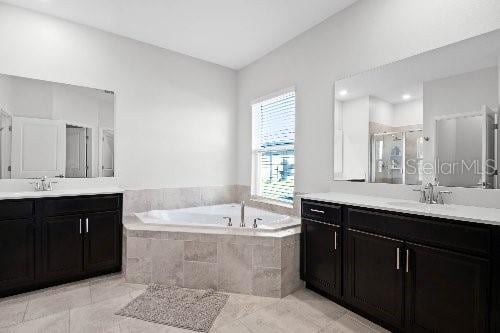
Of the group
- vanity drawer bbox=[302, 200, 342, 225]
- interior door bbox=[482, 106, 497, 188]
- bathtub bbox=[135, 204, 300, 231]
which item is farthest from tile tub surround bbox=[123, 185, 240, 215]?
interior door bbox=[482, 106, 497, 188]

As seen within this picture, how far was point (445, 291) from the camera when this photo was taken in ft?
5.16

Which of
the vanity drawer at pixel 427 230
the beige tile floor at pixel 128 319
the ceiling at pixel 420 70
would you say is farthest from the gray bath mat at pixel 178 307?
the ceiling at pixel 420 70

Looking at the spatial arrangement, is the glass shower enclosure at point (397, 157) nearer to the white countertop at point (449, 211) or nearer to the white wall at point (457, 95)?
the white wall at point (457, 95)

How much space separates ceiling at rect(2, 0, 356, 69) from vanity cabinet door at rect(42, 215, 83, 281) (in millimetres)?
2169

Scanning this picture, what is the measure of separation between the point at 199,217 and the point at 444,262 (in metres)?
2.69

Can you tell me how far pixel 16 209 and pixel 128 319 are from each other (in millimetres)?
1448

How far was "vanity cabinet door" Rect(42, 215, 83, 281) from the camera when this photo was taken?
8.15 feet

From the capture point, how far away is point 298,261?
257 centimetres

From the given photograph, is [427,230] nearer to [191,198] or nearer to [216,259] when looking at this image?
[216,259]

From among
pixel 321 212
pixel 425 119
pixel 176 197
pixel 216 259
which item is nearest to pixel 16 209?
pixel 176 197

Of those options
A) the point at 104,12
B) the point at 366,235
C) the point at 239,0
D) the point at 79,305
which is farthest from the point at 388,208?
the point at 104,12

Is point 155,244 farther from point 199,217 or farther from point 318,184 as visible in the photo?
point 318,184

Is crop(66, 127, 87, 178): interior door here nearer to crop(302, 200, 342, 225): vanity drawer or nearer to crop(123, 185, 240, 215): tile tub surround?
crop(123, 185, 240, 215): tile tub surround

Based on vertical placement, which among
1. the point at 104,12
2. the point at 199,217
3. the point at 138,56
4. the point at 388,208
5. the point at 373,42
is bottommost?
the point at 199,217
